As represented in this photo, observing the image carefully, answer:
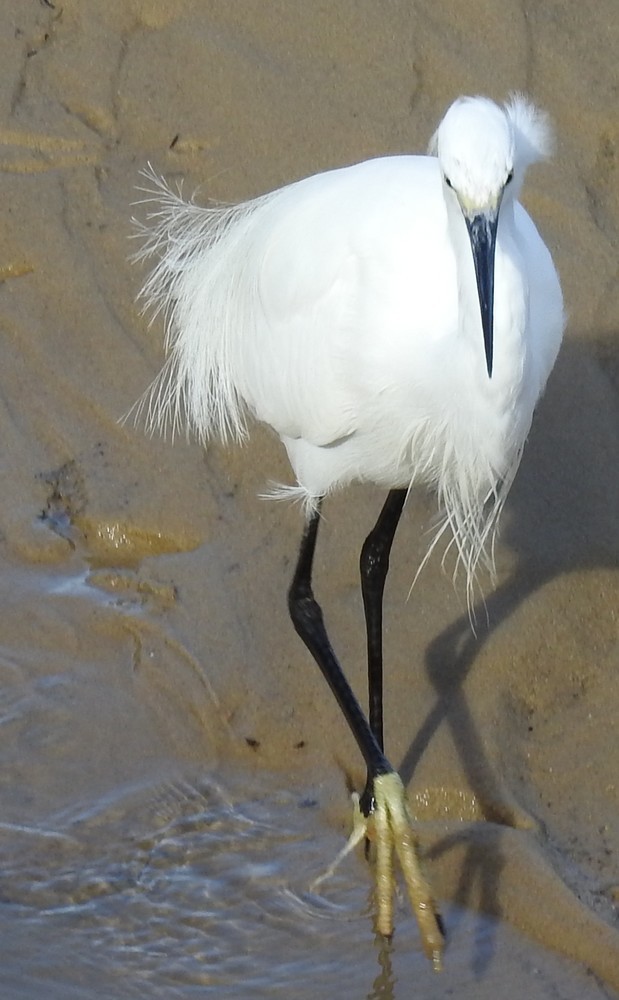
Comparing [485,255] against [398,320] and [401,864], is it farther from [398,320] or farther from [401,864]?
[401,864]

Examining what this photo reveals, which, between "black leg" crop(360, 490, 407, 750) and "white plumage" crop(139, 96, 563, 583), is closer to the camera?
"white plumage" crop(139, 96, 563, 583)

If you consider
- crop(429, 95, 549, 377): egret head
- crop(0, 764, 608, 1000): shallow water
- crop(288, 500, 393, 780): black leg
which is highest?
crop(429, 95, 549, 377): egret head

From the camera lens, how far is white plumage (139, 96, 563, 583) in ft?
8.89

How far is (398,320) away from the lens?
9.91 feet

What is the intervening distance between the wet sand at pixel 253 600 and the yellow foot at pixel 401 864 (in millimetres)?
58

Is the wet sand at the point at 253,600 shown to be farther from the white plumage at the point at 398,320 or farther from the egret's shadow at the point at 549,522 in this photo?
the white plumage at the point at 398,320

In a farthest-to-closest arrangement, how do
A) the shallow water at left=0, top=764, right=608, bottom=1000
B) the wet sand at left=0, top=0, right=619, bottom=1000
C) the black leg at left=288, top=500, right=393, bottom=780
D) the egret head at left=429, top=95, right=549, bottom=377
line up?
the black leg at left=288, top=500, right=393, bottom=780 → the wet sand at left=0, top=0, right=619, bottom=1000 → the shallow water at left=0, top=764, right=608, bottom=1000 → the egret head at left=429, top=95, right=549, bottom=377

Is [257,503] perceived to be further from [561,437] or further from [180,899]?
[180,899]

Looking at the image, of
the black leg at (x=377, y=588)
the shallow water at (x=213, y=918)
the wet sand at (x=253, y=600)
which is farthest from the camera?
the black leg at (x=377, y=588)

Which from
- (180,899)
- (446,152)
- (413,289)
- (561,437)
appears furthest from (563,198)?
(180,899)

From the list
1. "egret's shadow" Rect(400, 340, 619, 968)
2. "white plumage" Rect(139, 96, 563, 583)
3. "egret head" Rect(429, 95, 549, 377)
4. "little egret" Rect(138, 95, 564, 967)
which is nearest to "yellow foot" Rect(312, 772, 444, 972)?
"little egret" Rect(138, 95, 564, 967)

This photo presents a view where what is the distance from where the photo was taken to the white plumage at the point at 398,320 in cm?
271

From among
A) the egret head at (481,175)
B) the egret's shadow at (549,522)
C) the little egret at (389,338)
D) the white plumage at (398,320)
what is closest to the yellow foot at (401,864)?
the little egret at (389,338)

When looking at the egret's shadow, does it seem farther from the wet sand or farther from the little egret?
the little egret
